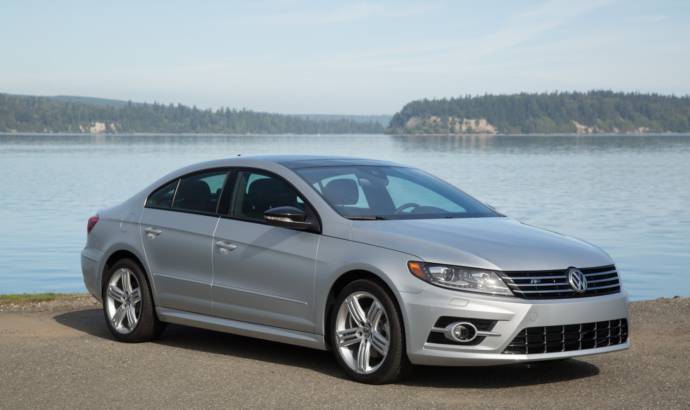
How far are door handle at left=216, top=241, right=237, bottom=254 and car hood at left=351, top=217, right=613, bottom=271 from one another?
3.91 feet

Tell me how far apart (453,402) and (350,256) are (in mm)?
1272

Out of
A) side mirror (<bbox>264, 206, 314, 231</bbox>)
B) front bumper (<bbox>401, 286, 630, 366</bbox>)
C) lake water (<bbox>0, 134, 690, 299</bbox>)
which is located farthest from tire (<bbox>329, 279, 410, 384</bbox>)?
lake water (<bbox>0, 134, 690, 299</bbox>)

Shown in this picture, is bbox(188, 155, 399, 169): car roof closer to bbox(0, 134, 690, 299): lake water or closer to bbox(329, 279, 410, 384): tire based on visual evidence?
bbox(329, 279, 410, 384): tire

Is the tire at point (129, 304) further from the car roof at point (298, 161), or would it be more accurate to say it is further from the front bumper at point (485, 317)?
the front bumper at point (485, 317)

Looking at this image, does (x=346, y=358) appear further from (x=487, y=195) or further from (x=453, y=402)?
(x=487, y=195)

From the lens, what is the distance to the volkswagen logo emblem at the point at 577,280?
7.42m

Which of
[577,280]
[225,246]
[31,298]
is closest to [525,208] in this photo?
[31,298]

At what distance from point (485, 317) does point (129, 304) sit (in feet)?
11.9

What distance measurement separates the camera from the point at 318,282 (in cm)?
807

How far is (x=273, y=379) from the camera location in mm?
7953

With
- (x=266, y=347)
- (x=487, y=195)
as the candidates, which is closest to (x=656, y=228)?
(x=487, y=195)

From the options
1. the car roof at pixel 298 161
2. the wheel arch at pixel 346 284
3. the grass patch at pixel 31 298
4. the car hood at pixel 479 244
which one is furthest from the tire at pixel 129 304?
the grass patch at pixel 31 298

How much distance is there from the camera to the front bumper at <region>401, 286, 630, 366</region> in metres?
7.25

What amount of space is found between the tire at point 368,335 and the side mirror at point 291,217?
60cm
